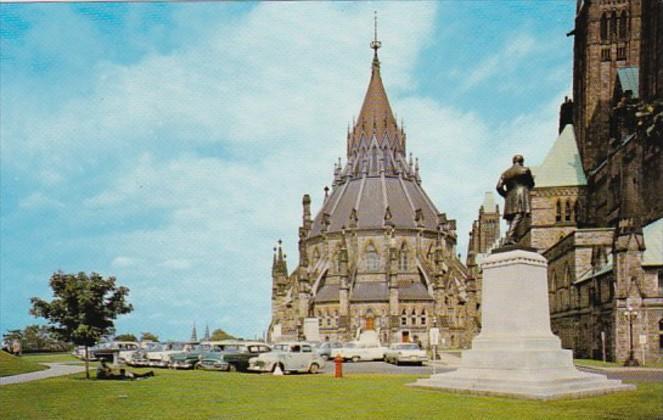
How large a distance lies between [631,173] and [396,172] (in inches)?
1082

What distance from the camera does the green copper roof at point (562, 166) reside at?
4100cm

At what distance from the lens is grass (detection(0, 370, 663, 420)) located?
10.6 m

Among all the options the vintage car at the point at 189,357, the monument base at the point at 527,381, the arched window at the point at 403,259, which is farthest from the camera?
the arched window at the point at 403,259

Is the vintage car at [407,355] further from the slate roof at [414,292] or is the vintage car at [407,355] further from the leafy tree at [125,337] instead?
the slate roof at [414,292]

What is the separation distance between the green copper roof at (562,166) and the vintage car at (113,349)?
2801 cm

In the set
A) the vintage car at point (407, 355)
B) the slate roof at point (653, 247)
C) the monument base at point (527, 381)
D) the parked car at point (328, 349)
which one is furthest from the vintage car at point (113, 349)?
the slate roof at point (653, 247)

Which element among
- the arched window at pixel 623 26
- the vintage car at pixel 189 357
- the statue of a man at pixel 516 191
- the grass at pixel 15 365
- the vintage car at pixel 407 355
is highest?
the arched window at pixel 623 26

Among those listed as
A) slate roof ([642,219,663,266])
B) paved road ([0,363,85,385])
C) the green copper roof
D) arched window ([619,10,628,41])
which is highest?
arched window ([619,10,628,41])

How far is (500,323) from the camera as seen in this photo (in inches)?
547

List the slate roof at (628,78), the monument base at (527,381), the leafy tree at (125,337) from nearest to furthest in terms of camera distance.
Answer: the monument base at (527,381)
the leafy tree at (125,337)
the slate roof at (628,78)

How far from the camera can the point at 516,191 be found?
49.6ft

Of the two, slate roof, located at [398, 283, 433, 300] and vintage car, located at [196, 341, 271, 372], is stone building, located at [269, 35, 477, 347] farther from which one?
vintage car, located at [196, 341, 271, 372]

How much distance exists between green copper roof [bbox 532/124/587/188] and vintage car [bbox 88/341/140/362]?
28.0m

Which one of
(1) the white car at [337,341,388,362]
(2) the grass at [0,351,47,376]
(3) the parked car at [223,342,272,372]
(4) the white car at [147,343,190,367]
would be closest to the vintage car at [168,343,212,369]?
(4) the white car at [147,343,190,367]
